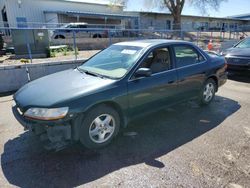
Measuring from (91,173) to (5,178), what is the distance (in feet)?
3.41

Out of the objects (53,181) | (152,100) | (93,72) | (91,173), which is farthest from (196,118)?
(53,181)

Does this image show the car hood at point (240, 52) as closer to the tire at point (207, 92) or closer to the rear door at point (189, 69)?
the tire at point (207, 92)

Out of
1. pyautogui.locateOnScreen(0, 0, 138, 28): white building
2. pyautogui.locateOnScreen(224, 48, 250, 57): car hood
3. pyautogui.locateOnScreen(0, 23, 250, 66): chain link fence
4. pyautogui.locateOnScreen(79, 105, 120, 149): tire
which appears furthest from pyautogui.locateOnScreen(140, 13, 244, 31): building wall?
pyautogui.locateOnScreen(79, 105, 120, 149): tire

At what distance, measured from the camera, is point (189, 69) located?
170 inches

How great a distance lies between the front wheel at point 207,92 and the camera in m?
4.80

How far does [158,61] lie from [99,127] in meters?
1.70

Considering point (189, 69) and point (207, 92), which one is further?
point (207, 92)

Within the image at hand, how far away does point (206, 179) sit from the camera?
8.52ft

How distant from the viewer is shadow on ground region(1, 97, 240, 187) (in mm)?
2668

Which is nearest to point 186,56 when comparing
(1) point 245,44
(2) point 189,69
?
(2) point 189,69

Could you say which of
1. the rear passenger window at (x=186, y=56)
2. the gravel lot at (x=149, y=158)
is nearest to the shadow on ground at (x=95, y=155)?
the gravel lot at (x=149, y=158)

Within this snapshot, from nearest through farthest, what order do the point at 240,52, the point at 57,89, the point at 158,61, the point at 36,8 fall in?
the point at 57,89
the point at 158,61
the point at 240,52
the point at 36,8

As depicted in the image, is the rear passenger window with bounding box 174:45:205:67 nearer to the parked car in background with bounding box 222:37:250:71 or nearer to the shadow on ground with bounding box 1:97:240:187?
the shadow on ground with bounding box 1:97:240:187

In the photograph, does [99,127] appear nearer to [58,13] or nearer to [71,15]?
[58,13]
